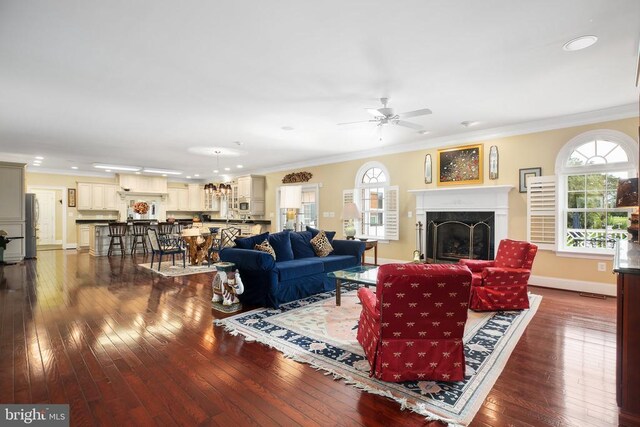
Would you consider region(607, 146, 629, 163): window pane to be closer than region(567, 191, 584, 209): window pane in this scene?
Yes

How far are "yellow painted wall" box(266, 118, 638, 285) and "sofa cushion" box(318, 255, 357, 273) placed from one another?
1.96m

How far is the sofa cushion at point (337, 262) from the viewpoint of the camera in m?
4.83

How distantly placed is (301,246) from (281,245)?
1.59 ft

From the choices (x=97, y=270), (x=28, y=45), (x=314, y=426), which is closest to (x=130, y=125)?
(x=28, y=45)

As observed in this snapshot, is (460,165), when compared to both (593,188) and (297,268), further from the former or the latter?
(297,268)

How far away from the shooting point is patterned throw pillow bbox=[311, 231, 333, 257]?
17.3 feet

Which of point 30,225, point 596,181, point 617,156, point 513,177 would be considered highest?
point 617,156

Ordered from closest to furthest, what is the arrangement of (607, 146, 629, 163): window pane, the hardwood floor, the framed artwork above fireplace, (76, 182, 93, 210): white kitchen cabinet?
the hardwood floor < (607, 146, 629, 163): window pane < the framed artwork above fireplace < (76, 182, 93, 210): white kitchen cabinet

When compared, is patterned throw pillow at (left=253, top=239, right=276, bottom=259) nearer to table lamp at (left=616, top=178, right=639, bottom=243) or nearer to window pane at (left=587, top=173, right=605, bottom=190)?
table lamp at (left=616, top=178, right=639, bottom=243)

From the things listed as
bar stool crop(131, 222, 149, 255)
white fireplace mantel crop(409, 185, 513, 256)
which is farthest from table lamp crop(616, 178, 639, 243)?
bar stool crop(131, 222, 149, 255)

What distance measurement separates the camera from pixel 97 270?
6590 mm

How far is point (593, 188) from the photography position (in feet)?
15.6

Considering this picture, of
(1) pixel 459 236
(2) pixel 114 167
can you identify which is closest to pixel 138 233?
(2) pixel 114 167

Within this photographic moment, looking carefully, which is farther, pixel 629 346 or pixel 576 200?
pixel 576 200
